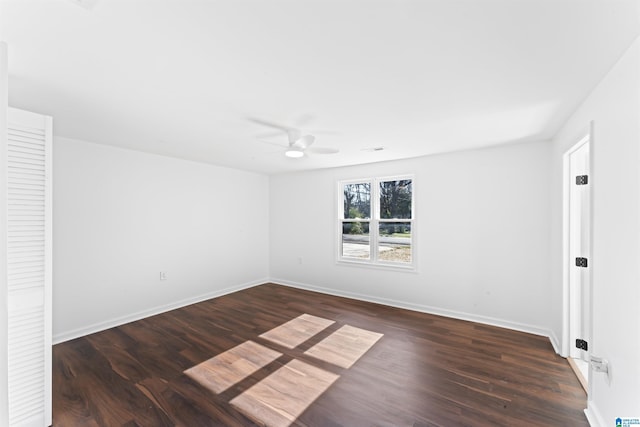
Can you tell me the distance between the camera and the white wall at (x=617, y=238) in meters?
1.42

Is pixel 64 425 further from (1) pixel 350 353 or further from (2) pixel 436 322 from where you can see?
(2) pixel 436 322

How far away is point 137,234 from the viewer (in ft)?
13.0

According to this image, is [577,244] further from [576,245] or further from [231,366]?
[231,366]

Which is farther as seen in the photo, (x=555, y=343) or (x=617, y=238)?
(x=555, y=343)

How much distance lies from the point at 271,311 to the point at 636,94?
4.33 meters

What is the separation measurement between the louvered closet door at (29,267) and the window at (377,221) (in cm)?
401

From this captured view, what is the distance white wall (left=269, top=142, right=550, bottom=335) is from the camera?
343 cm

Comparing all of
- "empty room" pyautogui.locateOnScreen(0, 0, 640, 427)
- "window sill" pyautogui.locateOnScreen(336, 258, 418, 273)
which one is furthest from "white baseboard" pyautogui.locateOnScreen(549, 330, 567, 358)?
"window sill" pyautogui.locateOnScreen(336, 258, 418, 273)

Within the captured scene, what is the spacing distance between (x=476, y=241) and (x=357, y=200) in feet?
6.89

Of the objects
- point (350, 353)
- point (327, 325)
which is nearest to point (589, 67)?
point (350, 353)

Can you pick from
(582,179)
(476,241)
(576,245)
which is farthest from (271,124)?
(576,245)

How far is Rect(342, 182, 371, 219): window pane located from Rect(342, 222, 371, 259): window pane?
187 mm

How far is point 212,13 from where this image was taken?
1252 millimetres

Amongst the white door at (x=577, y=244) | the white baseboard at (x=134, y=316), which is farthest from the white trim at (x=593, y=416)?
the white baseboard at (x=134, y=316)
